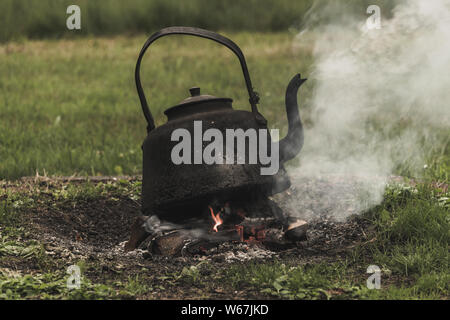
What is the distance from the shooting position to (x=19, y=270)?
390cm

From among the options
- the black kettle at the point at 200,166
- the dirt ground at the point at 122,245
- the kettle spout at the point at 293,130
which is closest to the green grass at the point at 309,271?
the dirt ground at the point at 122,245

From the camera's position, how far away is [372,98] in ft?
20.1

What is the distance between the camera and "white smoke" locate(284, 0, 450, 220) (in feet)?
17.9

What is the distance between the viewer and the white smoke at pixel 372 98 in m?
5.46

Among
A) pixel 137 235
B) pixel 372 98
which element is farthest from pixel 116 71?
pixel 137 235

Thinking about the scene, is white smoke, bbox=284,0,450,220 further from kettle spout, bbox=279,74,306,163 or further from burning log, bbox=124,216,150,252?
burning log, bbox=124,216,150,252

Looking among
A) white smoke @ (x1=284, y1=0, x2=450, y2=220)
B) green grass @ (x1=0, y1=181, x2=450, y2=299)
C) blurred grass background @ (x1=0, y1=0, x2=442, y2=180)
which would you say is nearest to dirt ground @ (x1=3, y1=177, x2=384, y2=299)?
green grass @ (x1=0, y1=181, x2=450, y2=299)

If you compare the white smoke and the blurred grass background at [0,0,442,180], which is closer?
the white smoke

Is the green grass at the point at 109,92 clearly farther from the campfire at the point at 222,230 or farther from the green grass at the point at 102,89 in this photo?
the campfire at the point at 222,230

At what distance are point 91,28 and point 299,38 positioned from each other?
138 inches

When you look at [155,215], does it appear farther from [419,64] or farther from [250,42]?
[250,42]

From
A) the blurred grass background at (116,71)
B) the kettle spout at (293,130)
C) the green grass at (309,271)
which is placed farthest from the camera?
the blurred grass background at (116,71)

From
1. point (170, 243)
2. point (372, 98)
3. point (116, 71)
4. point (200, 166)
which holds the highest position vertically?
point (116, 71)

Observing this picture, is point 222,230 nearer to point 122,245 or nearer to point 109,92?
point 122,245
